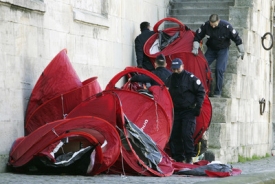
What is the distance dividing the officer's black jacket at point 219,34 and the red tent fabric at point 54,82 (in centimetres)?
406

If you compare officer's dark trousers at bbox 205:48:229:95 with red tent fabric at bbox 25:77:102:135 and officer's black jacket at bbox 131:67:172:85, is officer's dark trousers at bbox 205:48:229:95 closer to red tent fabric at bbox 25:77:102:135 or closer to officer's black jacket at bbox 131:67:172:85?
officer's black jacket at bbox 131:67:172:85

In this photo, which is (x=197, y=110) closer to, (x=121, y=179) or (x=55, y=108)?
(x=55, y=108)

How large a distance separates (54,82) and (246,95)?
657cm

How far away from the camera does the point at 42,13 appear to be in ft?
45.1

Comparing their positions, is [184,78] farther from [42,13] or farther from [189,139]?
[42,13]

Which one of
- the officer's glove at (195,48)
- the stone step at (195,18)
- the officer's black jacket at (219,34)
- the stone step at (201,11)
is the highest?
the stone step at (201,11)

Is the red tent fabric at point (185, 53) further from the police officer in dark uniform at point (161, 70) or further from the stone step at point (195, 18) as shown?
the stone step at point (195, 18)

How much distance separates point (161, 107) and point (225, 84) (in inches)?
156

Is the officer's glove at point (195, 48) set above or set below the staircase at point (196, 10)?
below

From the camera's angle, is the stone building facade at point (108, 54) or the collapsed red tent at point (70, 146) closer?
the collapsed red tent at point (70, 146)

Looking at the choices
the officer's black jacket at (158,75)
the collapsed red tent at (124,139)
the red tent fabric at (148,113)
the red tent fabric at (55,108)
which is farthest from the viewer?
the officer's black jacket at (158,75)

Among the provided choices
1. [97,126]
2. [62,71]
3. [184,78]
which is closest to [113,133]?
[97,126]

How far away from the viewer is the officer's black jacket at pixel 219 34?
17.1m

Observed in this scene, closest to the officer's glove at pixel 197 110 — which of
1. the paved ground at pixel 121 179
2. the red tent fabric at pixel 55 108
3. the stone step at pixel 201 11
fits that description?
the paved ground at pixel 121 179
